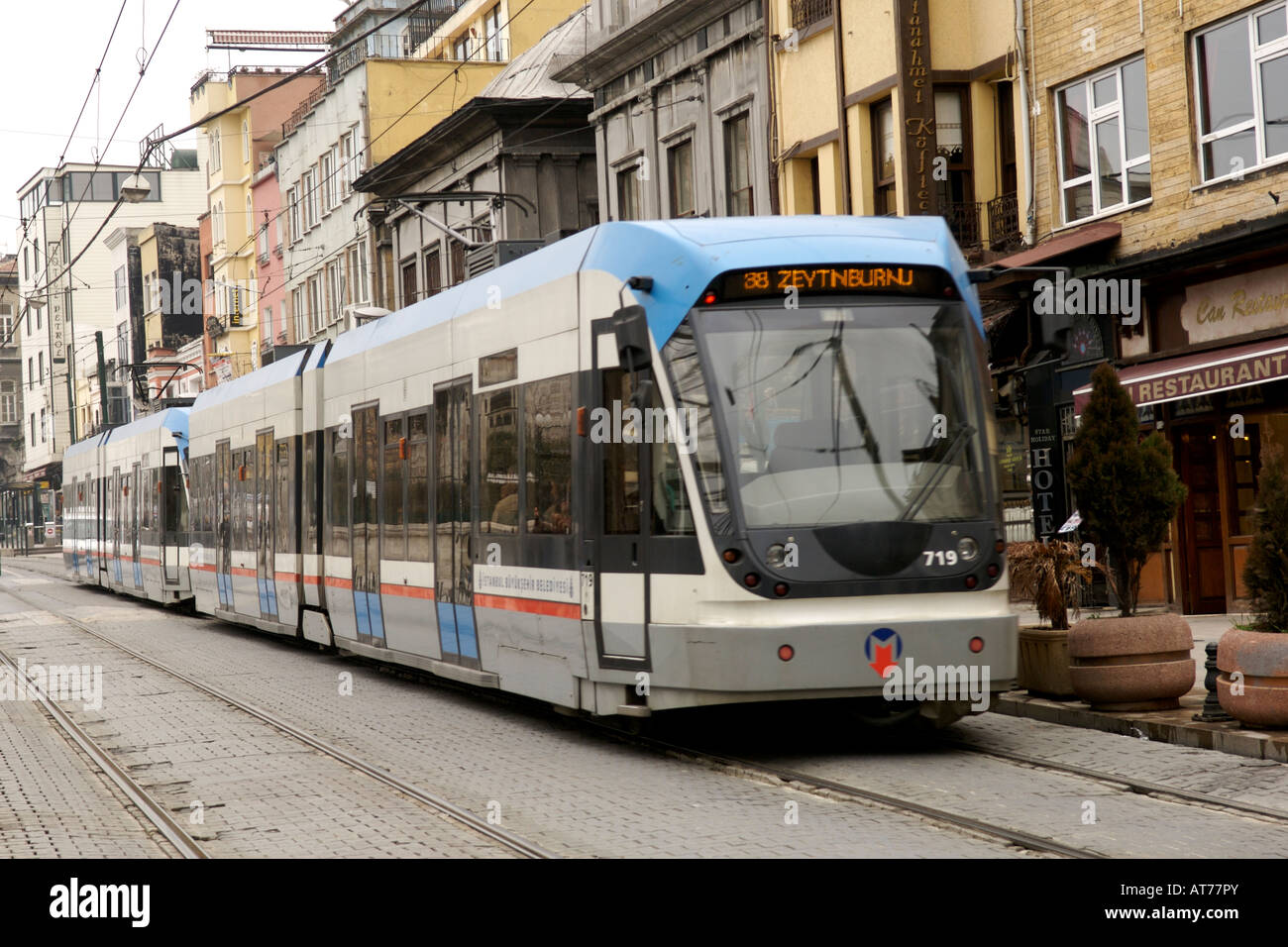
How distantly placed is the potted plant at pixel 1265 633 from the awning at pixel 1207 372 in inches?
227

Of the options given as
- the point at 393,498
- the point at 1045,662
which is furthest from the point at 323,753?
the point at 1045,662

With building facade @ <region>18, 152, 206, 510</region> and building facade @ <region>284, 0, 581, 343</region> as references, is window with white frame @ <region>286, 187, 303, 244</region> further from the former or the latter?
building facade @ <region>18, 152, 206, 510</region>

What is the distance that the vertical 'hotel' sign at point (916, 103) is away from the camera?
867 inches

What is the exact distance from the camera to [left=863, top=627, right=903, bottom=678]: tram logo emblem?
34.2 ft

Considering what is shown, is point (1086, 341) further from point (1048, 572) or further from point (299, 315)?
point (299, 315)

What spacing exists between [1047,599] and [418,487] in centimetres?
536

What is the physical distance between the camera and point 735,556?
1033 cm

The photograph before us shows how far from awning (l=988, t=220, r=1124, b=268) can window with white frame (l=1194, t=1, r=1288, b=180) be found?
56.1 inches

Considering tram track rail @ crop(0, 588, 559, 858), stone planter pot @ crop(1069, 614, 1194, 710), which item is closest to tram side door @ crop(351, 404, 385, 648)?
tram track rail @ crop(0, 588, 559, 858)

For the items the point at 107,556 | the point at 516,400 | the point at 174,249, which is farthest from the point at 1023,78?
the point at 174,249

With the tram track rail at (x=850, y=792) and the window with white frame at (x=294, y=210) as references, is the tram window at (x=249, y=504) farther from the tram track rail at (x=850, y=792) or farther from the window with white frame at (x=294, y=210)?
the window with white frame at (x=294, y=210)

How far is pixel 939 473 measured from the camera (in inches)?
422

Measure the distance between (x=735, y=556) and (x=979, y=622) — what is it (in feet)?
5.23
